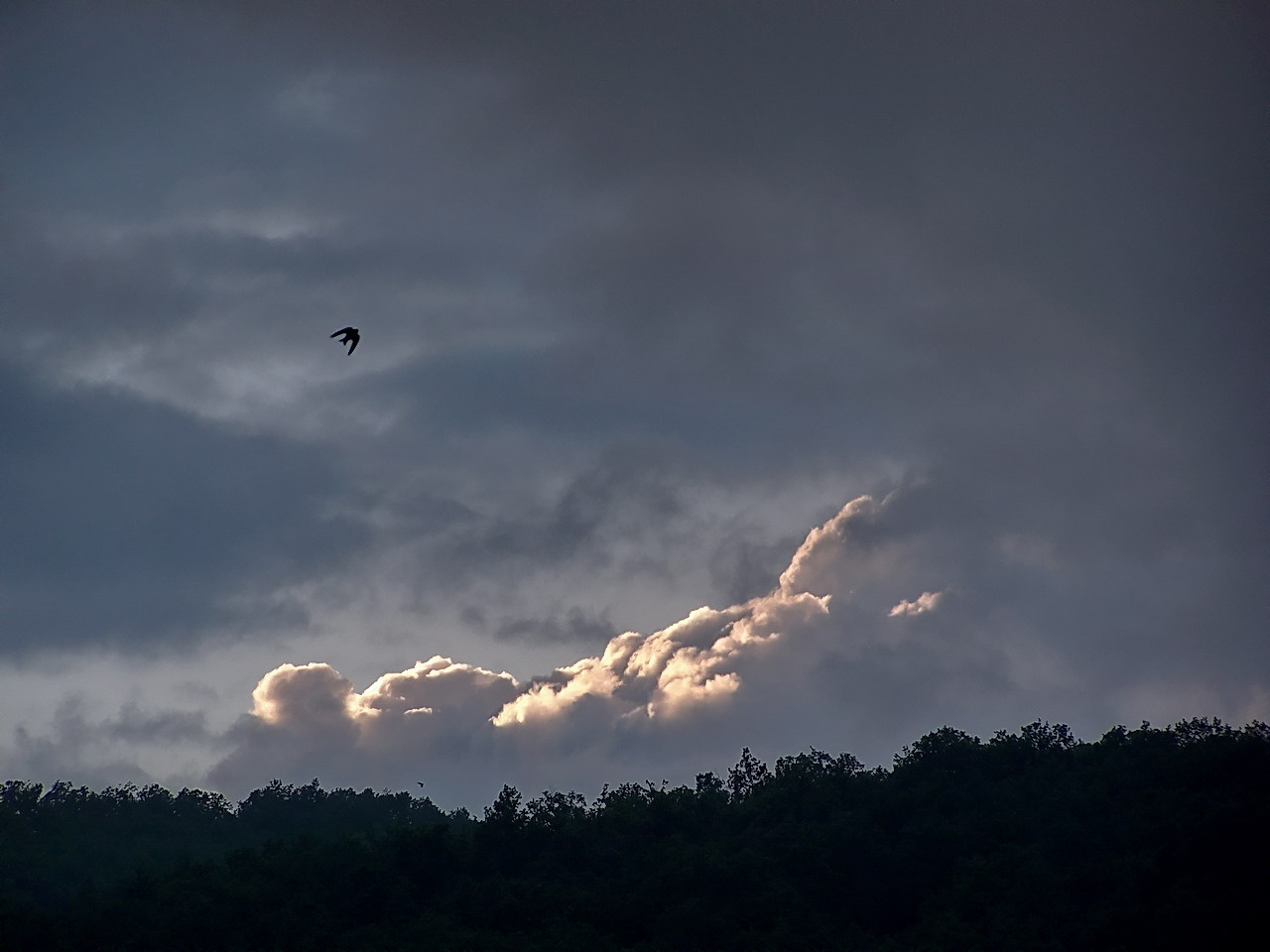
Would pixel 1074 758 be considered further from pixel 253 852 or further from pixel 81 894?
pixel 81 894

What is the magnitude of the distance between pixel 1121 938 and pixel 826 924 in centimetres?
1475

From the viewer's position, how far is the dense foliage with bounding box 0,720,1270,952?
62531 mm

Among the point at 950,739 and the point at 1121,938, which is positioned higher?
the point at 950,739

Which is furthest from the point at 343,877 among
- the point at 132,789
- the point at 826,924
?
the point at 132,789

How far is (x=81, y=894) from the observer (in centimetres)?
7875

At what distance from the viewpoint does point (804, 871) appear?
237 ft

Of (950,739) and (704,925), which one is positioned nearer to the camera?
(704,925)

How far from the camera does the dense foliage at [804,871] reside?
62531 millimetres

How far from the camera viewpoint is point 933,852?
73375 mm

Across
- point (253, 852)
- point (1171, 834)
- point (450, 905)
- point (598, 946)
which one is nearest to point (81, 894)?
point (253, 852)

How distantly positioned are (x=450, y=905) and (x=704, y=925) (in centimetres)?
1637

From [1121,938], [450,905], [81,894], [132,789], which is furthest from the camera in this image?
[132,789]

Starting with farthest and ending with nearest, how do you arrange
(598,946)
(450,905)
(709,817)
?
(709,817)
(450,905)
(598,946)

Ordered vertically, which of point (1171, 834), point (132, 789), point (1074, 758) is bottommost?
point (1171, 834)
